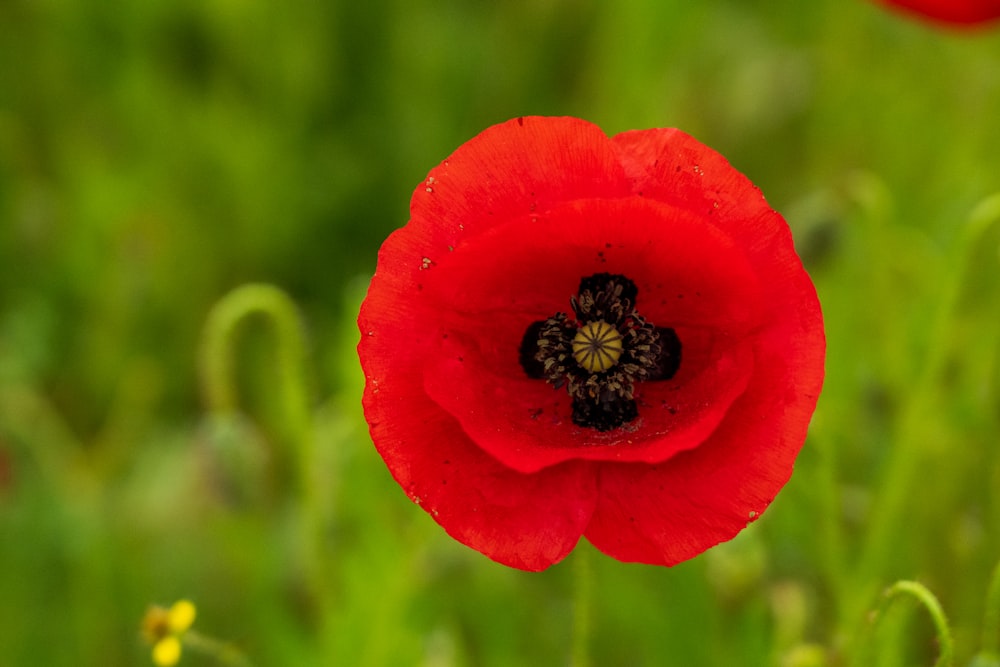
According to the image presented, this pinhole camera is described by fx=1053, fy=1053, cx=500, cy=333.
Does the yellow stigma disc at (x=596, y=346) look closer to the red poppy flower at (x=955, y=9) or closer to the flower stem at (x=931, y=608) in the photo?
the flower stem at (x=931, y=608)

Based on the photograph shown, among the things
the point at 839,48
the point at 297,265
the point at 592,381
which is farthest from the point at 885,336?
the point at 297,265

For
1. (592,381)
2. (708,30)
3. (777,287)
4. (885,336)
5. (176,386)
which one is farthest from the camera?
(708,30)

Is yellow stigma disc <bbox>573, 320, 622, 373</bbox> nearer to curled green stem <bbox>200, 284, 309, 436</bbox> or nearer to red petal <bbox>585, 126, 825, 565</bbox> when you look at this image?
red petal <bbox>585, 126, 825, 565</bbox>

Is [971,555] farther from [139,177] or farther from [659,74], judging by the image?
[139,177]

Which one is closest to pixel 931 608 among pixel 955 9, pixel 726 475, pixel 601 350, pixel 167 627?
pixel 726 475

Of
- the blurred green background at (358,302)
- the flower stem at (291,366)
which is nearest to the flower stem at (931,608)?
the blurred green background at (358,302)

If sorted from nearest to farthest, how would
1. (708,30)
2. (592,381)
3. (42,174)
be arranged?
(592,381)
(42,174)
(708,30)

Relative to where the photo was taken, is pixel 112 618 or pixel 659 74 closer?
pixel 112 618

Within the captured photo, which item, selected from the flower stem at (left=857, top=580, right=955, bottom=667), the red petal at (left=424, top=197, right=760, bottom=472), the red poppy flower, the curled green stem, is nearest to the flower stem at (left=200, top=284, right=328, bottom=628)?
the curled green stem
